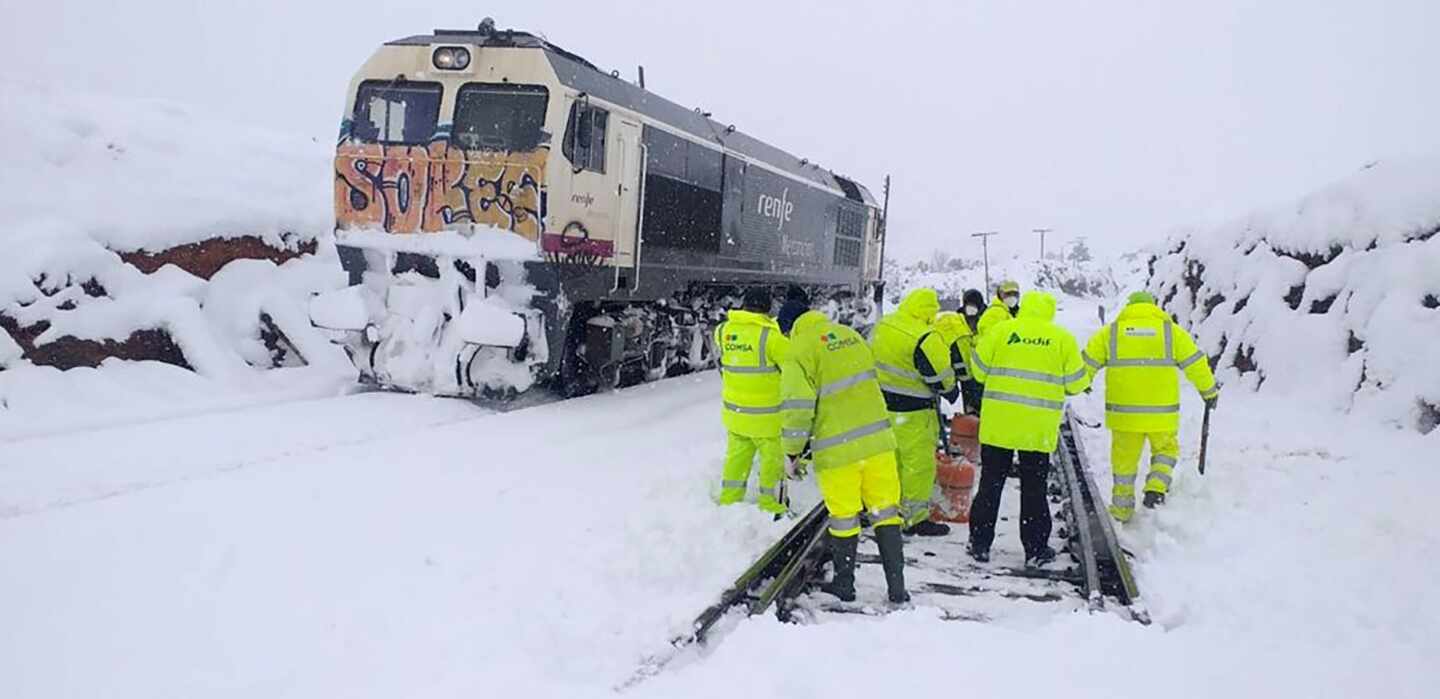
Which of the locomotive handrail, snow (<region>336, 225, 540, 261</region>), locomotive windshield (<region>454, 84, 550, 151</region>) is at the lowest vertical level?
snow (<region>336, 225, 540, 261</region>)

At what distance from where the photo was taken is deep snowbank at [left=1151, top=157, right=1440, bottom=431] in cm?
935

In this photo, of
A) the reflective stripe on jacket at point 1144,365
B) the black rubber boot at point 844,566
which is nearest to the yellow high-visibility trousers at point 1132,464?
the reflective stripe on jacket at point 1144,365

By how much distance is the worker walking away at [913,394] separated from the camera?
6293mm

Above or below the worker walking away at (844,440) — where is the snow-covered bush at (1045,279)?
above

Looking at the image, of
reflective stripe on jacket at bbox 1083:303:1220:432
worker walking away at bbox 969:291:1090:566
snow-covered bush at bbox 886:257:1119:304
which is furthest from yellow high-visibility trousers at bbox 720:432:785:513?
snow-covered bush at bbox 886:257:1119:304

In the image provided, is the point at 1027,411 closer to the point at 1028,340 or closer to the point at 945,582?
the point at 1028,340

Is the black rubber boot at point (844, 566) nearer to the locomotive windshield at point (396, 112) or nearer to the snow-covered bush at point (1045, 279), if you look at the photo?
the locomotive windshield at point (396, 112)

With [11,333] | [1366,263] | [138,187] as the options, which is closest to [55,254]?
[11,333]

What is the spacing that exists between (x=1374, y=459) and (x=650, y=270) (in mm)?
7515

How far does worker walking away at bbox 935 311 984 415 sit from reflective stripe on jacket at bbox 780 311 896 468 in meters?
1.39

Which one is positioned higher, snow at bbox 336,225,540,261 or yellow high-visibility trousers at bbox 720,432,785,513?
snow at bbox 336,225,540,261

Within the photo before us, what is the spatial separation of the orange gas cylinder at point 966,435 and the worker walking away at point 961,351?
12 cm

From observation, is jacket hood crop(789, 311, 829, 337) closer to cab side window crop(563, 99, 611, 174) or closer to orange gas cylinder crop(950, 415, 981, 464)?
orange gas cylinder crop(950, 415, 981, 464)

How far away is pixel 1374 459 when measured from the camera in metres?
8.28
